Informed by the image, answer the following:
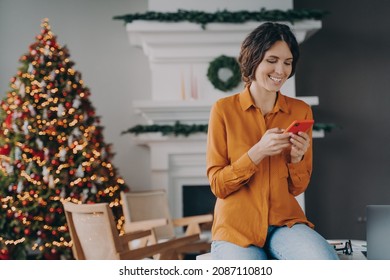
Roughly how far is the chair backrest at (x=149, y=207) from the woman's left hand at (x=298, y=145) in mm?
1912

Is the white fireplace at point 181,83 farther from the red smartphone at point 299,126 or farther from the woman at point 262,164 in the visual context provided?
the red smartphone at point 299,126

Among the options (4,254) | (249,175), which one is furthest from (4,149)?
(249,175)

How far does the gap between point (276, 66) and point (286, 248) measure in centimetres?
39

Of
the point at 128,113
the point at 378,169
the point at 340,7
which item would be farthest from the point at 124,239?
the point at 340,7

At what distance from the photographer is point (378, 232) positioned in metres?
1.21

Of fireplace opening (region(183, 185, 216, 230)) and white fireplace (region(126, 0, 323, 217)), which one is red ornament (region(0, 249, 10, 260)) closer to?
white fireplace (region(126, 0, 323, 217))

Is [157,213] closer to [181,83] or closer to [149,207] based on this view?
[149,207]

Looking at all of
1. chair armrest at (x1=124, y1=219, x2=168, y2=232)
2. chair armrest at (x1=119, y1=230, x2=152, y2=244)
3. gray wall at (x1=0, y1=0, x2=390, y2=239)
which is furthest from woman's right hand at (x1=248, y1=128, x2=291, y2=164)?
gray wall at (x1=0, y1=0, x2=390, y2=239)

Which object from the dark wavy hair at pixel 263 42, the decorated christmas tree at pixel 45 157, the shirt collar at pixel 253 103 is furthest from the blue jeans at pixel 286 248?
the decorated christmas tree at pixel 45 157

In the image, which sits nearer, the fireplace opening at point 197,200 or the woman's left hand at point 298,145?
the woman's left hand at point 298,145

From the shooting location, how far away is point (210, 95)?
3.46 meters

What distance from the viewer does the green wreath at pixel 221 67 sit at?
11.1ft

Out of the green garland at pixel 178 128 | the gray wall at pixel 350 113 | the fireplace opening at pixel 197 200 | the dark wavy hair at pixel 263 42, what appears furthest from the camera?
the gray wall at pixel 350 113
